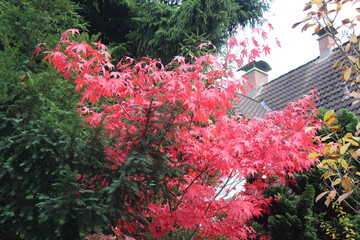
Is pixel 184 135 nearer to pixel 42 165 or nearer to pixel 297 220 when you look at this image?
pixel 42 165

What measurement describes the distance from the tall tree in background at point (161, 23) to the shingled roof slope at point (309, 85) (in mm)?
2795

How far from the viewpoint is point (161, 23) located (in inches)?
274

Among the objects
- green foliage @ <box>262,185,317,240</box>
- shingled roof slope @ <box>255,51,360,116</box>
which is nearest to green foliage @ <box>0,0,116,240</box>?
green foliage @ <box>262,185,317,240</box>

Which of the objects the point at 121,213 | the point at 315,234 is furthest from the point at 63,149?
the point at 315,234

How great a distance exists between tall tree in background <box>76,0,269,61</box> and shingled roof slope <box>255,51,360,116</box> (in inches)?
110

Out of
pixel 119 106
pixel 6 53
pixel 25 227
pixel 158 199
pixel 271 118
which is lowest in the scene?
pixel 25 227

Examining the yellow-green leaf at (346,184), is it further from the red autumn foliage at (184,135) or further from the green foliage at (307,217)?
the green foliage at (307,217)

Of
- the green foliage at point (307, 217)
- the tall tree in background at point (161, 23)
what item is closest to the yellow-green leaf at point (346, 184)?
the green foliage at point (307, 217)

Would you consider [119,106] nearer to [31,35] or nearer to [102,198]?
[102,198]

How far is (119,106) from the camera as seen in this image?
3.43 meters

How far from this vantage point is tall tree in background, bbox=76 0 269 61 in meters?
6.59

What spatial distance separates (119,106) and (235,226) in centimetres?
194

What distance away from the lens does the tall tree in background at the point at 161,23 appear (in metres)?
6.59

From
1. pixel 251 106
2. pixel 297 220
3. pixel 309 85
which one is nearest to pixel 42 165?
pixel 297 220
